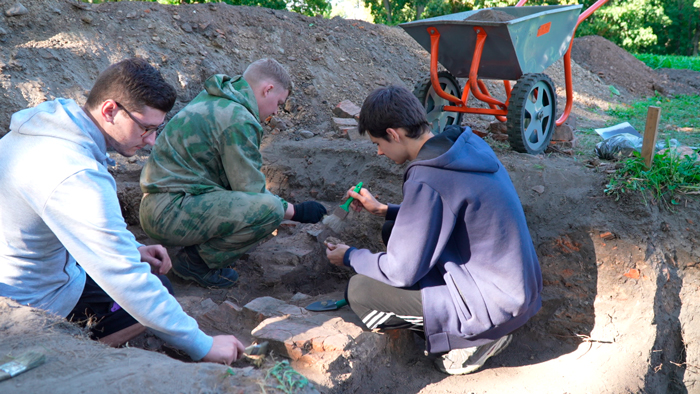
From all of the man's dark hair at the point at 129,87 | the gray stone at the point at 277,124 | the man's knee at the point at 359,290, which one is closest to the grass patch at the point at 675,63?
the gray stone at the point at 277,124

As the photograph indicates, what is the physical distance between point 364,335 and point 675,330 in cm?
189

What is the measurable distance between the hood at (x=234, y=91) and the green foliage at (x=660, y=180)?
248cm

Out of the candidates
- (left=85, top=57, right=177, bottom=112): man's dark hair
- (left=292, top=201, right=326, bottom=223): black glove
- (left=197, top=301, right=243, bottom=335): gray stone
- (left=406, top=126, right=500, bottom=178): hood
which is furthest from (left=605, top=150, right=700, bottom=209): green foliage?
(left=85, top=57, right=177, bottom=112): man's dark hair

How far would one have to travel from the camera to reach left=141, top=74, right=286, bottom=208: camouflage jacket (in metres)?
3.01

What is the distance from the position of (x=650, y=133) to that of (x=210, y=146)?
9.55ft

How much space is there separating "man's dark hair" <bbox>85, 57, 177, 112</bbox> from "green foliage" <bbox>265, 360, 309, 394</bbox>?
45.8 inches

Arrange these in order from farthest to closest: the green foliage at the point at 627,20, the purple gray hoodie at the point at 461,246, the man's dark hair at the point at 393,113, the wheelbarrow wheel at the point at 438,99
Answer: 1. the green foliage at the point at 627,20
2. the wheelbarrow wheel at the point at 438,99
3. the man's dark hair at the point at 393,113
4. the purple gray hoodie at the point at 461,246

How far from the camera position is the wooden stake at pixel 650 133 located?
3.04 meters

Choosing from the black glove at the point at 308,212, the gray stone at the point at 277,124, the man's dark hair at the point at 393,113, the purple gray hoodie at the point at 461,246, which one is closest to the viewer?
the purple gray hoodie at the point at 461,246

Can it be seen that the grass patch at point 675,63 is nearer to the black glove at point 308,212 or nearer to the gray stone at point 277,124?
the gray stone at point 277,124

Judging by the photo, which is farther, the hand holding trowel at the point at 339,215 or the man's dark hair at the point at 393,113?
the hand holding trowel at the point at 339,215

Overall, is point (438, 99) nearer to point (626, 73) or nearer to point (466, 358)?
point (466, 358)

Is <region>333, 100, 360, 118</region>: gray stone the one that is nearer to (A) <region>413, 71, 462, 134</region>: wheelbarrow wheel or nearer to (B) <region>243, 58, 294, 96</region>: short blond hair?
(A) <region>413, 71, 462, 134</region>: wheelbarrow wheel

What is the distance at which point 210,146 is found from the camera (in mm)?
3066
